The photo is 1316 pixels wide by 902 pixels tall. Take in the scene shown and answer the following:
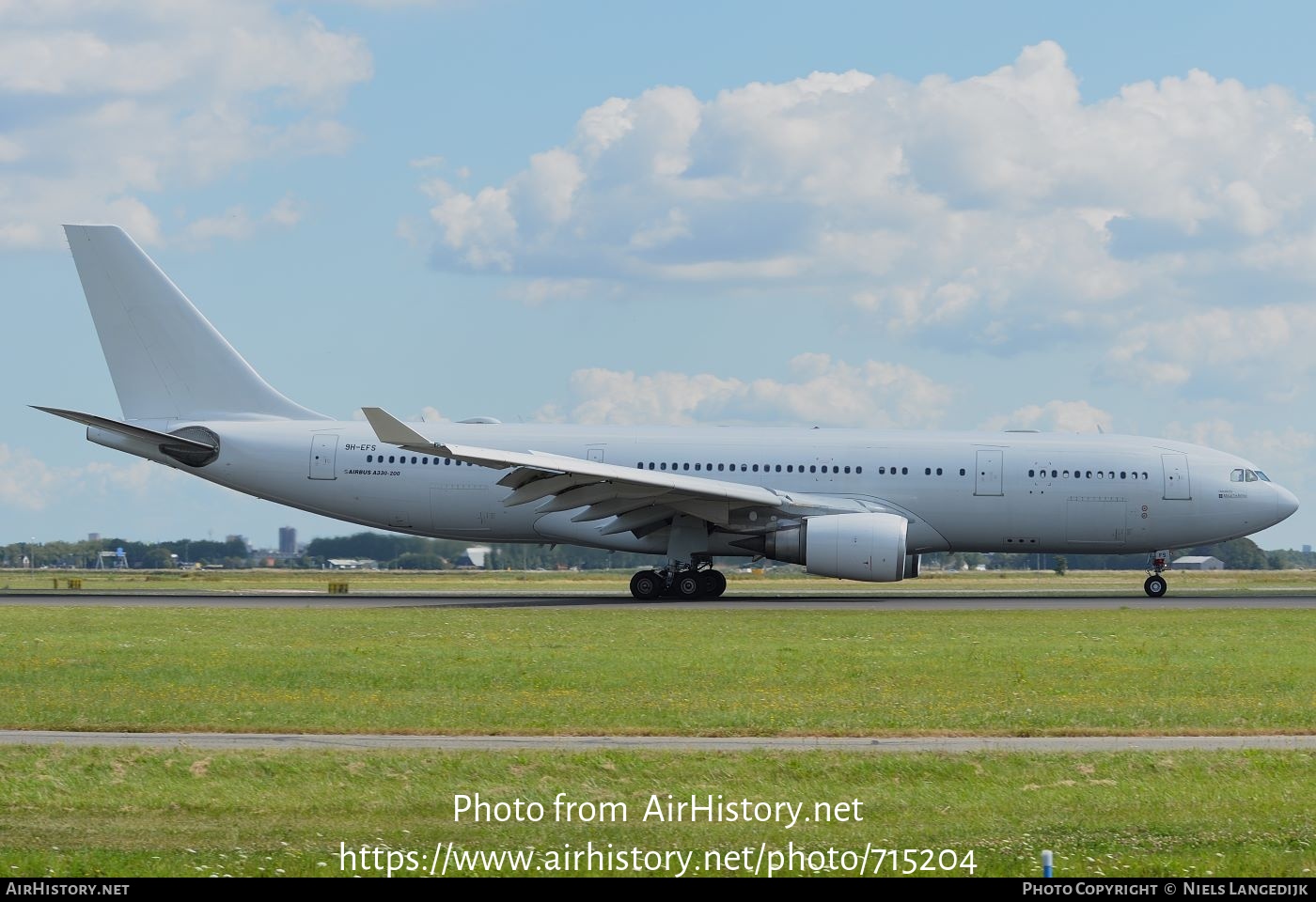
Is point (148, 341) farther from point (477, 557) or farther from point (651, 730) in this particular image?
point (477, 557)

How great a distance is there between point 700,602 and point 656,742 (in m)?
21.2

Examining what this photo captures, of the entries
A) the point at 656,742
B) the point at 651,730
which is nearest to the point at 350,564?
the point at 651,730

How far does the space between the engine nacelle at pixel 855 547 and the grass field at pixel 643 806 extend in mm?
20293

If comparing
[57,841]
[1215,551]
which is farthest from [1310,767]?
[1215,551]

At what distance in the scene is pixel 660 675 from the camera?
18547 millimetres

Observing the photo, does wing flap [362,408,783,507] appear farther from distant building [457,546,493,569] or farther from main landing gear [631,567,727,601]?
distant building [457,546,493,569]

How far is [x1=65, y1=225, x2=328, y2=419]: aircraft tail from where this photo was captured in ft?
122

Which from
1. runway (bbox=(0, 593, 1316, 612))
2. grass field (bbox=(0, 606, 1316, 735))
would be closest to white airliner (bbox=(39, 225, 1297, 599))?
runway (bbox=(0, 593, 1316, 612))

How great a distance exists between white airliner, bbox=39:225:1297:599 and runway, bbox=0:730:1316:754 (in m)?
20.4

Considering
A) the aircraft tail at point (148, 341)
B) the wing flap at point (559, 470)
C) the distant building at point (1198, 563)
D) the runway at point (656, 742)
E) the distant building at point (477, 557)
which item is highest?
A: the aircraft tail at point (148, 341)

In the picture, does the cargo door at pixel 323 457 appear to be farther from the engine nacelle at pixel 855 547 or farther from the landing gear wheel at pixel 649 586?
the engine nacelle at pixel 855 547

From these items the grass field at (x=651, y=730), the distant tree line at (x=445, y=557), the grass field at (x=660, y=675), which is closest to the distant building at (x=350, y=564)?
the distant tree line at (x=445, y=557)

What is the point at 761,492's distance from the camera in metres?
33.8

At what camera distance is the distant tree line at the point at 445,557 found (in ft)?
258
